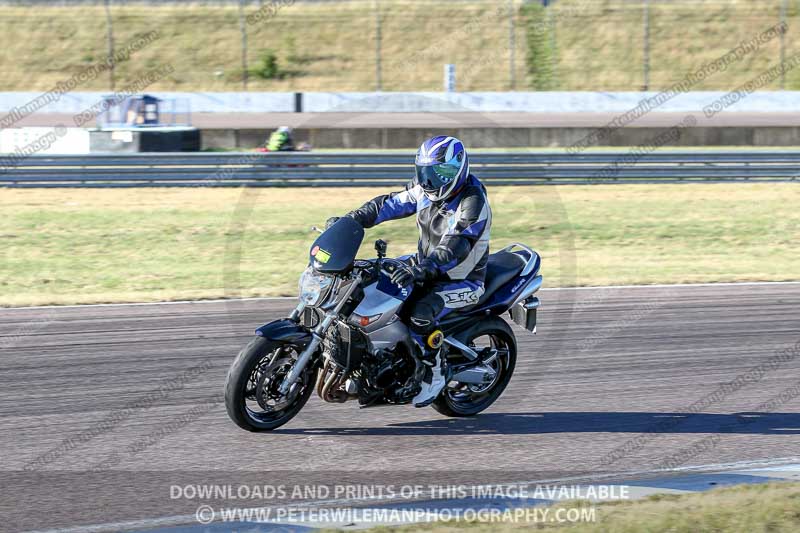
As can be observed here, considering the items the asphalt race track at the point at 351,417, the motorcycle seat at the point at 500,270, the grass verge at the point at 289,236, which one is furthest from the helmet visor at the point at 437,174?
the grass verge at the point at 289,236

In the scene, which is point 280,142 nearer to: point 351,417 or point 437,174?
point 351,417

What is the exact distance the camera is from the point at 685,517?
15.9 ft

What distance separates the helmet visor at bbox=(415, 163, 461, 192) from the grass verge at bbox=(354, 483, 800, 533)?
2328 mm

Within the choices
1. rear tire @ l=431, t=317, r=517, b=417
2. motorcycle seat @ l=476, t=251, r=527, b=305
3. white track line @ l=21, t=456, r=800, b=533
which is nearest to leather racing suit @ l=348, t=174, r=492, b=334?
motorcycle seat @ l=476, t=251, r=527, b=305

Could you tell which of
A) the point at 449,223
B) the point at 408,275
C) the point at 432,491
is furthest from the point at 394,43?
the point at 432,491

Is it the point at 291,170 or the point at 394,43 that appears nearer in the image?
the point at 291,170

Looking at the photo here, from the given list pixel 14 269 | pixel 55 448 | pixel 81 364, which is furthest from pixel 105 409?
pixel 14 269

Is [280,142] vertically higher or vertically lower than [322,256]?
higher

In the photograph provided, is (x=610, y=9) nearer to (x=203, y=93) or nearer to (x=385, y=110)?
(x=385, y=110)

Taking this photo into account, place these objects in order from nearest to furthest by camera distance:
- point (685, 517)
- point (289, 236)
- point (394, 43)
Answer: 1. point (685, 517)
2. point (289, 236)
3. point (394, 43)

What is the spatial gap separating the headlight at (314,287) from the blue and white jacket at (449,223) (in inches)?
27.1

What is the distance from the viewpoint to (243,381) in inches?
241

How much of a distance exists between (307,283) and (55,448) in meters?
1.81

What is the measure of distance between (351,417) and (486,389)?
0.97 metres
